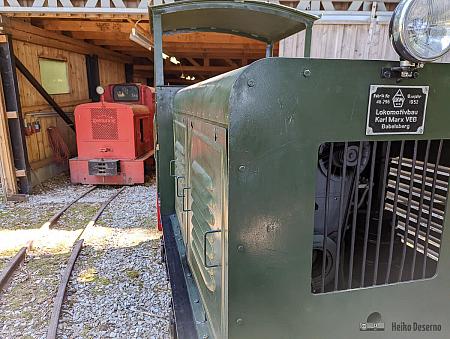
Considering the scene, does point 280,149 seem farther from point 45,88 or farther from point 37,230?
point 45,88

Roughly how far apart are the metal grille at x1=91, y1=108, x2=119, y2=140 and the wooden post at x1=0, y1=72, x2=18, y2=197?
1577 mm

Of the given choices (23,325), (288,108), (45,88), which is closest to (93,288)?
(23,325)

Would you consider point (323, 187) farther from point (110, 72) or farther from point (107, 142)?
point (110, 72)

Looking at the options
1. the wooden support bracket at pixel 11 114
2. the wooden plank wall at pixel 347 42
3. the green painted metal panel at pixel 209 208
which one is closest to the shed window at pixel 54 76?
the wooden support bracket at pixel 11 114

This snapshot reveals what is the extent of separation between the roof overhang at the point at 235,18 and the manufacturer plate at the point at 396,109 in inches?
69.9

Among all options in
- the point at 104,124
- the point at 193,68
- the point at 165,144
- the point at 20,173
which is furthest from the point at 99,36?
the point at 165,144

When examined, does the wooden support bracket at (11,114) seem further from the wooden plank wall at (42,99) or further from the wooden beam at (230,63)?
the wooden beam at (230,63)

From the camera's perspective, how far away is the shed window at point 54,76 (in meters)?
7.27

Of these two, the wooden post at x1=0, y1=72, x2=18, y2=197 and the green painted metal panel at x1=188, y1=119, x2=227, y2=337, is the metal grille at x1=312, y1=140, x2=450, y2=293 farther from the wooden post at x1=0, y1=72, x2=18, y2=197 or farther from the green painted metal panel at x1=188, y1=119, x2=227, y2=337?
the wooden post at x1=0, y1=72, x2=18, y2=197

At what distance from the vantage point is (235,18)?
9.50ft

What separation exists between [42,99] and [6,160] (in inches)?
75.7

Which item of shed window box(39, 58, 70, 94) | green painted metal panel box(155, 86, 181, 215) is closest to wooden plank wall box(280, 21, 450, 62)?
green painted metal panel box(155, 86, 181, 215)

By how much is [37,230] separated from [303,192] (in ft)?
14.6

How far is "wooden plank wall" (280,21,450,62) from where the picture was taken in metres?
5.04
